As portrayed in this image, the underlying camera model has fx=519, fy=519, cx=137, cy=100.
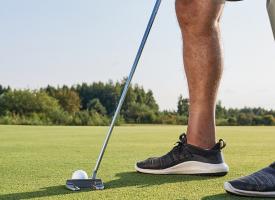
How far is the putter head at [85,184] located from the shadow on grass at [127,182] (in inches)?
1.5

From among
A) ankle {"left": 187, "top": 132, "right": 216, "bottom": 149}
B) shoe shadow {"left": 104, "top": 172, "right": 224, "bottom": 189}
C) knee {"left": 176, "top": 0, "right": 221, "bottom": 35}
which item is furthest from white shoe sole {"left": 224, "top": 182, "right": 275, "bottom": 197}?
knee {"left": 176, "top": 0, "right": 221, "bottom": 35}

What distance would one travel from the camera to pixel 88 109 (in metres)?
33.6

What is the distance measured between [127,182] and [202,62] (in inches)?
34.8

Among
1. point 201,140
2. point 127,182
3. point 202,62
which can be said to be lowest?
point 127,182

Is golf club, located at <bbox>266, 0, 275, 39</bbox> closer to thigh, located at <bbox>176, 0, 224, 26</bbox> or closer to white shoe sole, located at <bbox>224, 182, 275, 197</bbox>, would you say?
white shoe sole, located at <bbox>224, 182, 275, 197</bbox>

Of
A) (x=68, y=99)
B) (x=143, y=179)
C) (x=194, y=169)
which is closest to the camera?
(x=143, y=179)

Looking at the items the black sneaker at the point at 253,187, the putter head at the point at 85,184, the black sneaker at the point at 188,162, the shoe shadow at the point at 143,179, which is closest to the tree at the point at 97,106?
the black sneaker at the point at 188,162

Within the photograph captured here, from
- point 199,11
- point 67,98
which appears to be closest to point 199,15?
point 199,11

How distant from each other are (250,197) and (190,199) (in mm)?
293

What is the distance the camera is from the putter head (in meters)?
2.42

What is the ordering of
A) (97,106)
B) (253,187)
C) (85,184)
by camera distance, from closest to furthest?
(253,187) < (85,184) < (97,106)

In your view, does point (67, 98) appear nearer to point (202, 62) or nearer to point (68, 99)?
point (68, 99)

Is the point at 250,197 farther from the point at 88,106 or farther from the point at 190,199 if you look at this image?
the point at 88,106

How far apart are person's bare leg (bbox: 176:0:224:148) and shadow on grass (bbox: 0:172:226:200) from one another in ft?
1.03
